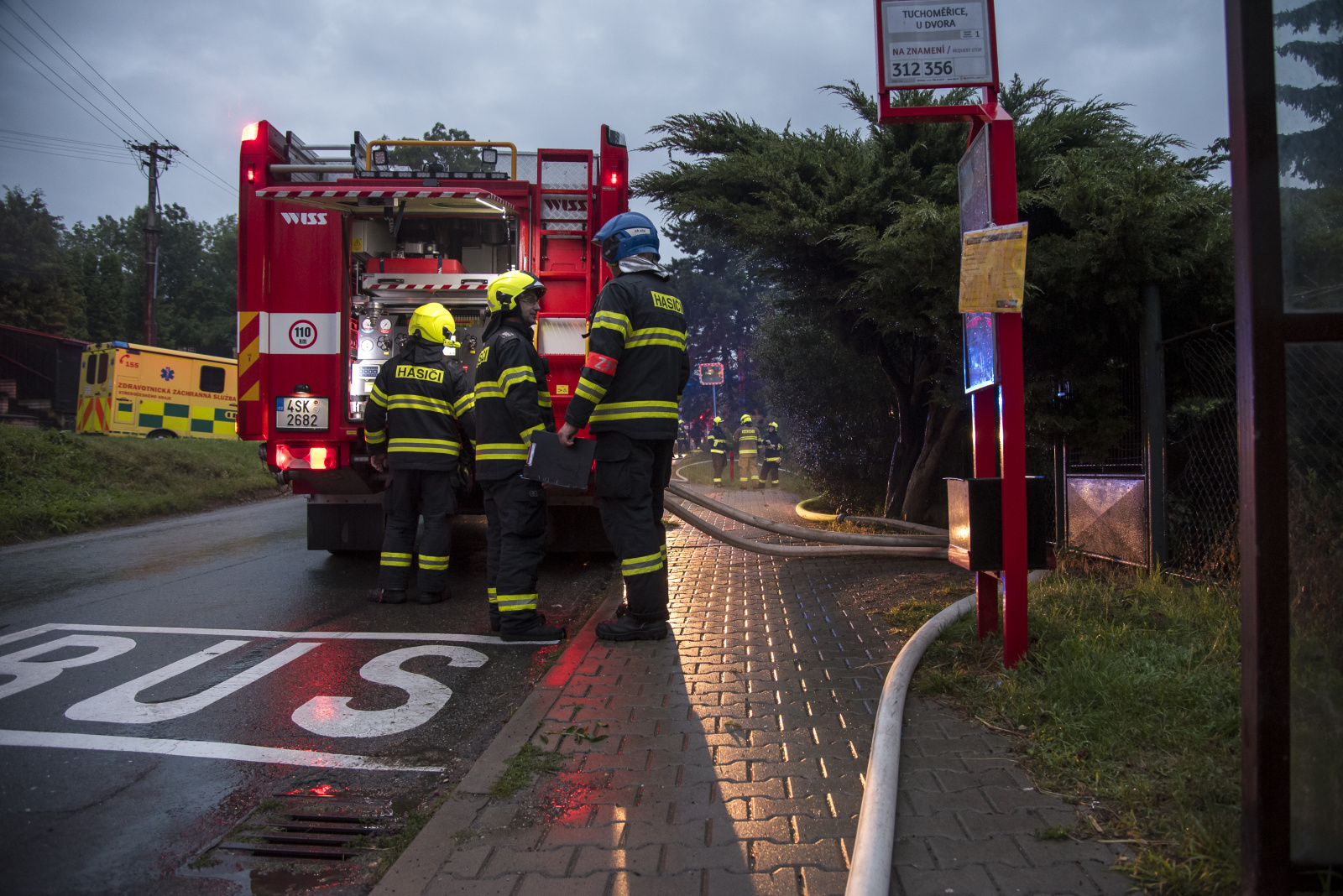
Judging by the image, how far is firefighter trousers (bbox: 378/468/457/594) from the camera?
5.74 m

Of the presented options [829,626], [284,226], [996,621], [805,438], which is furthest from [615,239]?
[805,438]

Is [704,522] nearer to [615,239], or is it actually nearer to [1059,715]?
[615,239]

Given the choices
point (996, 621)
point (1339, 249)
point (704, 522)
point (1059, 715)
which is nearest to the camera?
point (1339, 249)

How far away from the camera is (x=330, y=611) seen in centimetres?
549

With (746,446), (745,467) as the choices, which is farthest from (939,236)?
→ (745,467)

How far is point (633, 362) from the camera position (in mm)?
4656

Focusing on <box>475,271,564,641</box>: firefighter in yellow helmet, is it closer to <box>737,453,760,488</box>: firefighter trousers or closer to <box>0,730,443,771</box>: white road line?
<box>0,730,443,771</box>: white road line

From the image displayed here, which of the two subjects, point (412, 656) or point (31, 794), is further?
point (412, 656)

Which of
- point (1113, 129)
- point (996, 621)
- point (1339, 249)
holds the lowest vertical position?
point (996, 621)

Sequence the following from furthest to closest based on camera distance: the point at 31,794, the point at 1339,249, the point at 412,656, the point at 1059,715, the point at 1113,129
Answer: the point at 1113,129 → the point at 412,656 → the point at 1059,715 → the point at 31,794 → the point at 1339,249

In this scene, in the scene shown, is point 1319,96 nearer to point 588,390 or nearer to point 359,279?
point 588,390

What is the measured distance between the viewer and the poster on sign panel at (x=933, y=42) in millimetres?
3748

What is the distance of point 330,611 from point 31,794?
282 centimetres

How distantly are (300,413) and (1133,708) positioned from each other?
18.8 ft
